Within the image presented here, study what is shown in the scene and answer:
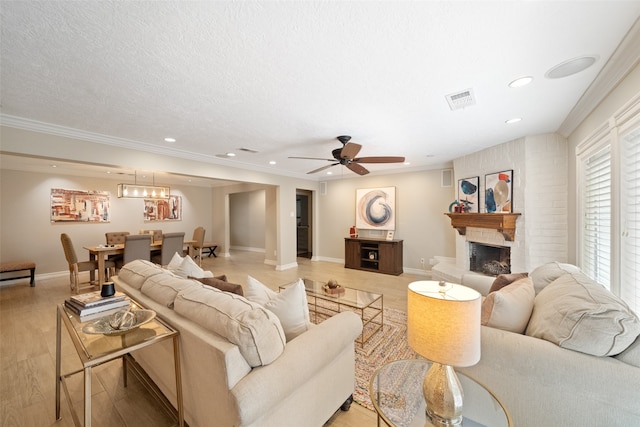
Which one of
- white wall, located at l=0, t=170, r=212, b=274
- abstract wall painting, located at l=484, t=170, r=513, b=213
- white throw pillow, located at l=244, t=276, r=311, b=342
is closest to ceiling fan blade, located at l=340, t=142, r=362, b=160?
white throw pillow, located at l=244, t=276, r=311, b=342

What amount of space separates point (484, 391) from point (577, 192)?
2.88 meters

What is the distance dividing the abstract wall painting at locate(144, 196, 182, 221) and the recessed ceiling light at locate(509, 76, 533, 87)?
7.96 m

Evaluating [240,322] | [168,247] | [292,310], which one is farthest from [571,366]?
[168,247]

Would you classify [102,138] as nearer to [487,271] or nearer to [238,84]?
[238,84]

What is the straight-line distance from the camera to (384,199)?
608 centimetres

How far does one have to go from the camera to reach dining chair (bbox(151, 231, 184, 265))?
201 inches

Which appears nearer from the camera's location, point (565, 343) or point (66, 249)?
point (565, 343)

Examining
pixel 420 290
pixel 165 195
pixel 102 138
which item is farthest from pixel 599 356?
pixel 165 195

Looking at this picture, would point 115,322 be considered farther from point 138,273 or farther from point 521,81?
point 521,81

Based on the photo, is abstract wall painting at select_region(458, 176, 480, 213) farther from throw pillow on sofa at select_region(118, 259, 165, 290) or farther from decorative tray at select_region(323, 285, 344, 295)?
throw pillow on sofa at select_region(118, 259, 165, 290)

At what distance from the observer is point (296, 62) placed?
5.66ft

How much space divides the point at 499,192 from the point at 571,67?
91.0 inches

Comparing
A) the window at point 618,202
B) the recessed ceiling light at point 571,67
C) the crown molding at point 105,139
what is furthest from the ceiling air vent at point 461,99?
the crown molding at point 105,139

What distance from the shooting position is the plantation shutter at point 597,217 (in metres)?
2.22
